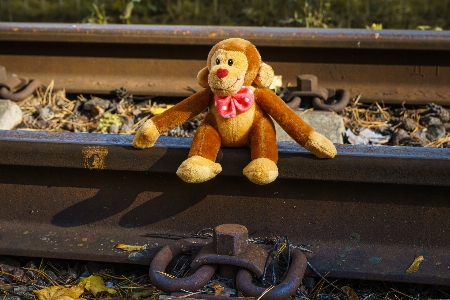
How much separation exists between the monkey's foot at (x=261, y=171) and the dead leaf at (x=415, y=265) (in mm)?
698

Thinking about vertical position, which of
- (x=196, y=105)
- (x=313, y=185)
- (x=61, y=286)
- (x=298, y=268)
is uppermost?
(x=196, y=105)

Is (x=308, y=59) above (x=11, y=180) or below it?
above

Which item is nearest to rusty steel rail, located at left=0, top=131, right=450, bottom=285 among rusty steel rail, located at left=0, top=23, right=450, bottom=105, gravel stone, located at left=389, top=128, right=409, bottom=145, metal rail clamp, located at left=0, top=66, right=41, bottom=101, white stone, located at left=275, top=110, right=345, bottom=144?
white stone, located at left=275, top=110, right=345, bottom=144

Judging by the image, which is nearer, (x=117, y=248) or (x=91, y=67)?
(x=117, y=248)

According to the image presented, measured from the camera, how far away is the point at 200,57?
5.18 meters

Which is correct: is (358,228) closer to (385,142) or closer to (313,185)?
(313,185)

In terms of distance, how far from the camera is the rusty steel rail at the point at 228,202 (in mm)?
3070

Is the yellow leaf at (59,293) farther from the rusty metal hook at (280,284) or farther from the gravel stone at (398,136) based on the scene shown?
the gravel stone at (398,136)

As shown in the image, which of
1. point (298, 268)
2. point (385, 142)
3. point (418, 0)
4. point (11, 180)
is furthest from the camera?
point (418, 0)

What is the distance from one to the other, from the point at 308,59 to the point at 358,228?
83.0 inches

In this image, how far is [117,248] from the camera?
3303 millimetres

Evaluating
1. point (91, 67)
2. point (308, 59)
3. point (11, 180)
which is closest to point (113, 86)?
point (91, 67)

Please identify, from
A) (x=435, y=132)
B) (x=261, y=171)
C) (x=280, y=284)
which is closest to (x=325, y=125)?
(x=435, y=132)

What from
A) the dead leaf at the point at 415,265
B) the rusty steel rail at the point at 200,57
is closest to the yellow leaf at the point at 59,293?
the dead leaf at the point at 415,265
